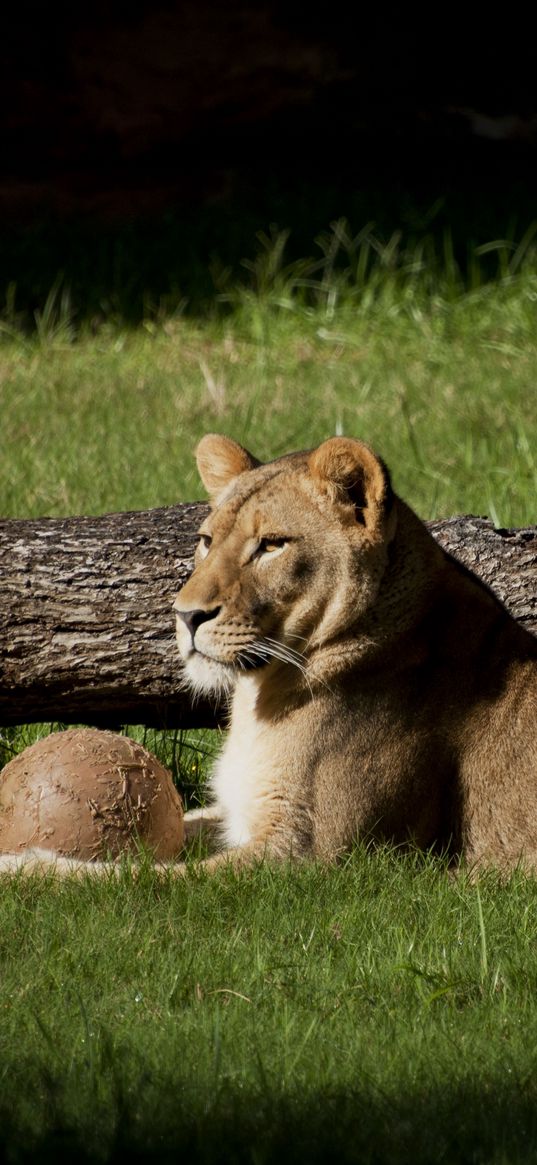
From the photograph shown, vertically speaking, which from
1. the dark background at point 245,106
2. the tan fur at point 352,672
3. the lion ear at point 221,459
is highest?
the dark background at point 245,106

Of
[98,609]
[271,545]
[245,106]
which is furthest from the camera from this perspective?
[245,106]

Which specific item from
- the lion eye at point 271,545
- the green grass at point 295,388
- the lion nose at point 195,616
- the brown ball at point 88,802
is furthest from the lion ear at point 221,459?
the green grass at point 295,388

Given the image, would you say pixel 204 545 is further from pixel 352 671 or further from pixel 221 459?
pixel 352 671

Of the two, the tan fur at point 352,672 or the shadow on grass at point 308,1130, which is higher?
the tan fur at point 352,672

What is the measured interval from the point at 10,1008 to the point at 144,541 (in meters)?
2.22

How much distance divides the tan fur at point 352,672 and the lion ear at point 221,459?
6.5 inches

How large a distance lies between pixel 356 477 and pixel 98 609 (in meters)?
1.23

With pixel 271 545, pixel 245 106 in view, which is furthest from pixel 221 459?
pixel 245 106

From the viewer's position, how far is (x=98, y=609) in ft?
18.3

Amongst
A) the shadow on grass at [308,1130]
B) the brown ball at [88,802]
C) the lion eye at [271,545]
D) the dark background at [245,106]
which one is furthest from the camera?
the dark background at [245,106]

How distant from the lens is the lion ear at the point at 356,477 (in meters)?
4.67

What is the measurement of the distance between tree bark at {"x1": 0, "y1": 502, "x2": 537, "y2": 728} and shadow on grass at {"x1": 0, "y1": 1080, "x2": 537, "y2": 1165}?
2.36 meters

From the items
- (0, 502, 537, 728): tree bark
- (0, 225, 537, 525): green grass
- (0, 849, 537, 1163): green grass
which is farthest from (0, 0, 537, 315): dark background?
(0, 849, 537, 1163): green grass

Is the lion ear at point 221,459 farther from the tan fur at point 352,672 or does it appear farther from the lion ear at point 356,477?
the lion ear at point 356,477
